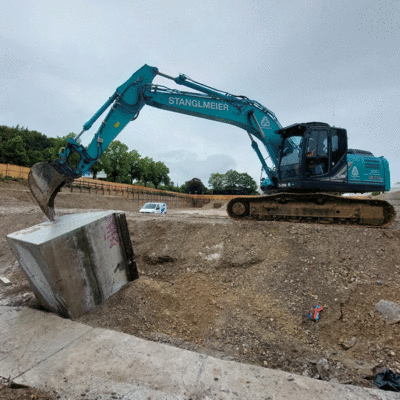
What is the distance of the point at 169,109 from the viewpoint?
759 cm

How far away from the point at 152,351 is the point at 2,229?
8329 millimetres

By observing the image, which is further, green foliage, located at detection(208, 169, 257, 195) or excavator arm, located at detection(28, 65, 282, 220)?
green foliage, located at detection(208, 169, 257, 195)

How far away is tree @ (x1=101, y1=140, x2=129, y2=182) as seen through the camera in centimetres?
4697

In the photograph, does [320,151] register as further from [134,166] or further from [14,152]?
[134,166]

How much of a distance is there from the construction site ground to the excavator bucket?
56.8 inches

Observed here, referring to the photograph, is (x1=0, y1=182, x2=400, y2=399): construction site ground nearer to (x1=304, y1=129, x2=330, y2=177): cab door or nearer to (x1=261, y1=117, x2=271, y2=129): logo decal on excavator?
(x1=304, y1=129, x2=330, y2=177): cab door

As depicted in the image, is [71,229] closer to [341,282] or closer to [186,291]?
[186,291]

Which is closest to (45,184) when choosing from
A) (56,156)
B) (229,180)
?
(56,156)

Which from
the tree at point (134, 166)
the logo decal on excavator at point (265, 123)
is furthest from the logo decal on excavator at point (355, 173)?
the tree at point (134, 166)

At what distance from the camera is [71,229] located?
10.5 feet

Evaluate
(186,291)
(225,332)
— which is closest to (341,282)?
(225,332)

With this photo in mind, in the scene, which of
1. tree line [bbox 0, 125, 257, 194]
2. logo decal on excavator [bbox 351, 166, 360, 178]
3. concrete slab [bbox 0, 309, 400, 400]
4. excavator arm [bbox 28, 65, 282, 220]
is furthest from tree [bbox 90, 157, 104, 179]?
concrete slab [bbox 0, 309, 400, 400]

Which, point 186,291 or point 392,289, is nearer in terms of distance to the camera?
point 392,289

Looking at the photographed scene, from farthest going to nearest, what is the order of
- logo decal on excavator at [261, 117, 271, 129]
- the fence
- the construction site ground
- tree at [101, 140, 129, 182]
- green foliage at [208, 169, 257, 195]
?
1. green foliage at [208, 169, 257, 195]
2. tree at [101, 140, 129, 182]
3. the fence
4. logo decal on excavator at [261, 117, 271, 129]
5. the construction site ground
